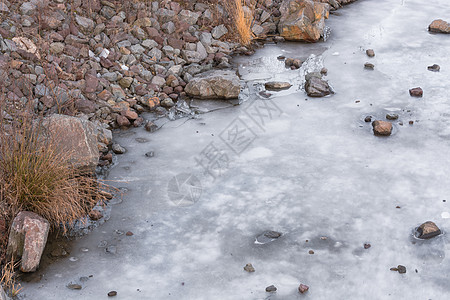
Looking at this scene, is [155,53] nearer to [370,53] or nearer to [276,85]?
[276,85]

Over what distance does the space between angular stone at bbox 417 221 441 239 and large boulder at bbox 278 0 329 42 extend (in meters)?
3.85

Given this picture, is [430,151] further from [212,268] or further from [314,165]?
[212,268]

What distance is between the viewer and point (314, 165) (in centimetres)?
481

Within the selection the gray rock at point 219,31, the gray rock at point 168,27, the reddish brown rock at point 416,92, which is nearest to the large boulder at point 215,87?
the gray rock at point 168,27

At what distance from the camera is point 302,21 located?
7.24 meters

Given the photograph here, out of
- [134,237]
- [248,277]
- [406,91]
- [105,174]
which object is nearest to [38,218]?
[134,237]

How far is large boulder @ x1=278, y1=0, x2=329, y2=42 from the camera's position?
7.24 m

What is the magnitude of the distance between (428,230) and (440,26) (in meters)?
4.47

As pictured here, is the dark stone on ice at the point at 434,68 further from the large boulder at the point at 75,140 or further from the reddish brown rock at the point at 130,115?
the large boulder at the point at 75,140

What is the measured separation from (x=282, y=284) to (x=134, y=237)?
3.74ft

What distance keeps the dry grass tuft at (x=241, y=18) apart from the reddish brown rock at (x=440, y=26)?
2.47m

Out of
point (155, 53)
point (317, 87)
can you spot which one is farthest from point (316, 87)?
point (155, 53)

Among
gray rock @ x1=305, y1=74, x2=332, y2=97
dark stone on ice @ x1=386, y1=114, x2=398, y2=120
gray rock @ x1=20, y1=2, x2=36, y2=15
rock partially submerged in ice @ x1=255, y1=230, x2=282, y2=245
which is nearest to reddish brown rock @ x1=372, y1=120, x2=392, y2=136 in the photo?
dark stone on ice @ x1=386, y1=114, x2=398, y2=120

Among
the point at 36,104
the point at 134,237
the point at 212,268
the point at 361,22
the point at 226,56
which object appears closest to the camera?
the point at 212,268
